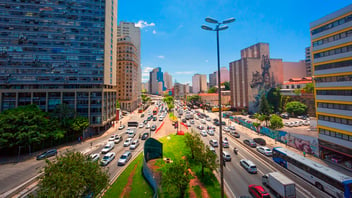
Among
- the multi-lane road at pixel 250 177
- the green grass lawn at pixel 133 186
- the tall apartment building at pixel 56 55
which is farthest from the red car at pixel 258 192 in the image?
the tall apartment building at pixel 56 55

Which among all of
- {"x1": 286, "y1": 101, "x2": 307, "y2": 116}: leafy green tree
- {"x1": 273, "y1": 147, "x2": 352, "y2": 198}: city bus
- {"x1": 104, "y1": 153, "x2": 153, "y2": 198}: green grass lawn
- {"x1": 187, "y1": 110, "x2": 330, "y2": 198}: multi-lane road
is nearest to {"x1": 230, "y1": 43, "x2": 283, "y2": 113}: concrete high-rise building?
{"x1": 286, "y1": 101, "x2": 307, "y2": 116}: leafy green tree

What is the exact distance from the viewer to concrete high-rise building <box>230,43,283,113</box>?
261ft

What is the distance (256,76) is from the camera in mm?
79875

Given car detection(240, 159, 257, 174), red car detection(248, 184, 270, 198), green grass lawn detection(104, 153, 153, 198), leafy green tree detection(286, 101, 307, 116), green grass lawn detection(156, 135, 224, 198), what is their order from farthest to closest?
leafy green tree detection(286, 101, 307, 116), car detection(240, 159, 257, 174), green grass lawn detection(104, 153, 153, 198), green grass lawn detection(156, 135, 224, 198), red car detection(248, 184, 270, 198)

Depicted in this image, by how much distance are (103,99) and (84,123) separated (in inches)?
402

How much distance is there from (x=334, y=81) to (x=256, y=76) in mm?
57001

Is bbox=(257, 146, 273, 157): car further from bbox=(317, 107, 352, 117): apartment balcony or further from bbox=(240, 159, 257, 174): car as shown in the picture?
bbox=(317, 107, 352, 117): apartment balcony

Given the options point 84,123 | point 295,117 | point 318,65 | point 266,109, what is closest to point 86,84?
point 84,123

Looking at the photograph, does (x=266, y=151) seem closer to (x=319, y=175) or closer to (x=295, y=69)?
(x=319, y=175)

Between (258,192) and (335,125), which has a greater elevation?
(335,125)

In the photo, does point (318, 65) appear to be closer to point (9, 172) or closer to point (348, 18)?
point (348, 18)

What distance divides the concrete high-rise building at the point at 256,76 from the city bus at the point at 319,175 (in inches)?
2389

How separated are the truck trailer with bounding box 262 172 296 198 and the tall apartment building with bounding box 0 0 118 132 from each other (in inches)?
1841

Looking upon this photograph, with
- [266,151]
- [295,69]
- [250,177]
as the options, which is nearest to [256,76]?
[266,151]
